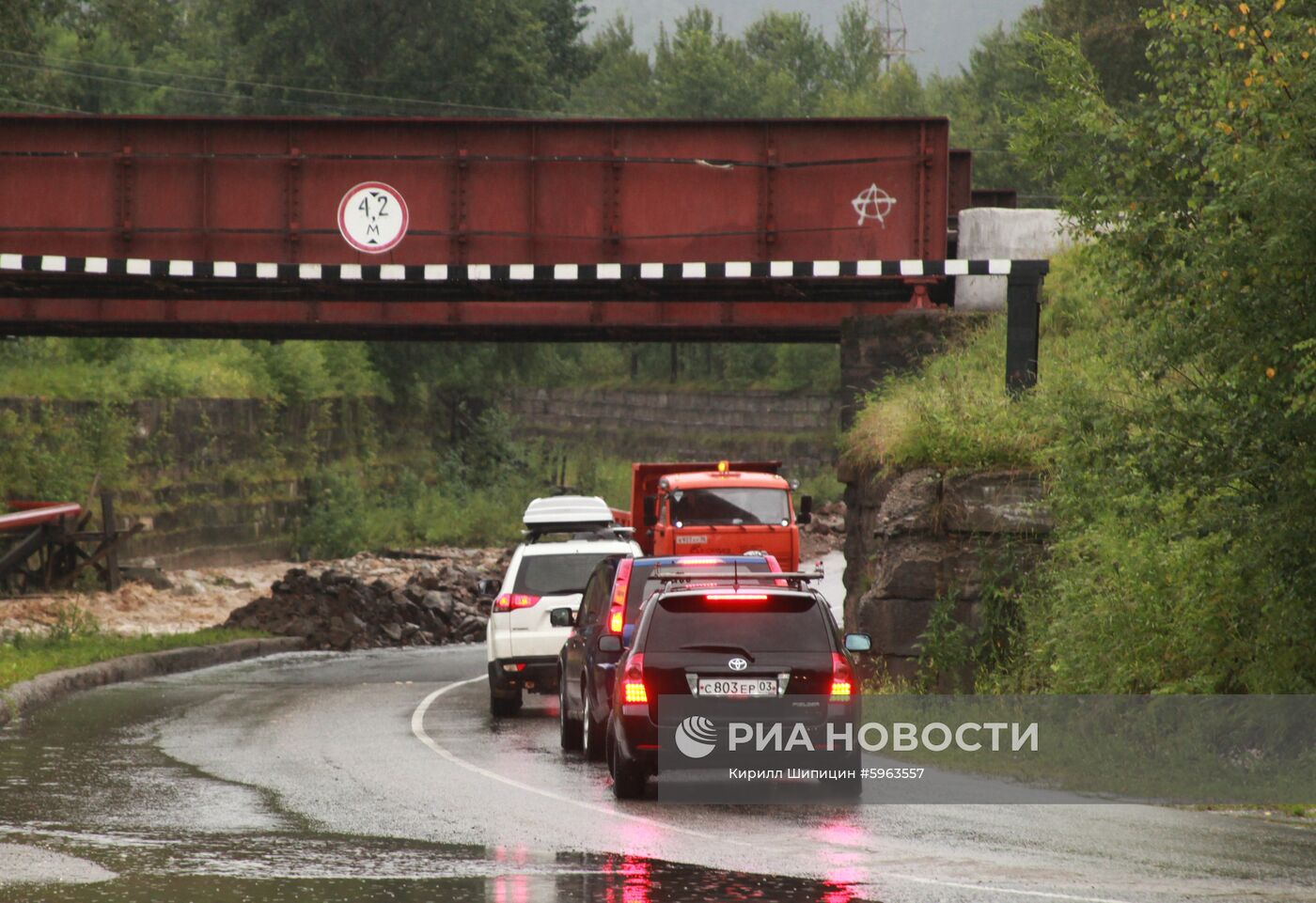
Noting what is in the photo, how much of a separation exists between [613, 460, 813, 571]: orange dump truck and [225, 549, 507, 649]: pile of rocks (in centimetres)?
715

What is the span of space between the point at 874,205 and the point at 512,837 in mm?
20118

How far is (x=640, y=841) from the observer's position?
Result: 37.2 feet

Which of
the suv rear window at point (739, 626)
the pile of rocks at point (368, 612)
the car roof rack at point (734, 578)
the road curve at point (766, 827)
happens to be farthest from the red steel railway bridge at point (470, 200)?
the suv rear window at point (739, 626)

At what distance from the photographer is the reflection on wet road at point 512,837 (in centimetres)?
970

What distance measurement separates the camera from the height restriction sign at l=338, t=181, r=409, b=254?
3069 cm

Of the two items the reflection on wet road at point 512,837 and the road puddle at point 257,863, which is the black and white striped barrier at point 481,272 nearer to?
the reflection on wet road at point 512,837

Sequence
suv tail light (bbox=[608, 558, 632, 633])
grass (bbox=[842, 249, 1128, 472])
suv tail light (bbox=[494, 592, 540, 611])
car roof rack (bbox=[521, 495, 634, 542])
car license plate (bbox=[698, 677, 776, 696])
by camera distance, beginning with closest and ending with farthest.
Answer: car license plate (bbox=[698, 677, 776, 696])
suv tail light (bbox=[608, 558, 632, 633])
grass (bbox=[842, 249, 1128, 472])
suv tail light (bbox=[494, 592, 540, 611])
car roof rack (bbox=[521, 495, 634, 542])

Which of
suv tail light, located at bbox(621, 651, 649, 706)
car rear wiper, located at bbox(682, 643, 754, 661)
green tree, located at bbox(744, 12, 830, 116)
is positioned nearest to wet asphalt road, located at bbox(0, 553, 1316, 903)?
suv tail light, located at bbox(621, 651, 649, 706)

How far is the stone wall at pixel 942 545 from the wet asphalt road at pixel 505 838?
4.95 meters

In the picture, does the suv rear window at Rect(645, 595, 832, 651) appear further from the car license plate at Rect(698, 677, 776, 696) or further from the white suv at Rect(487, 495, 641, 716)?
the white suv at Rect(487, 495, 641, 716)

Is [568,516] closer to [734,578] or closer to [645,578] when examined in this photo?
[645,578]

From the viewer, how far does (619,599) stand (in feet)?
54.2

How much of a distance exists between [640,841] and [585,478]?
61.9 metres

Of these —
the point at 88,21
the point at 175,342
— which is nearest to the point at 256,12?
the point at 175,342
